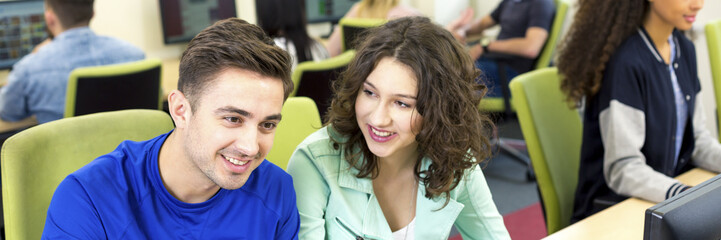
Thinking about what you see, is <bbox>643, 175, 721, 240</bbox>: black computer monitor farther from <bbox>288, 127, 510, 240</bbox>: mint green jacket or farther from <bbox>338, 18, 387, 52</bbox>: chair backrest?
<bbox>338, 18, 387, 52</bbox>: chair backrest

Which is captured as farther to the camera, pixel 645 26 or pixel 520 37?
pixel 520 37

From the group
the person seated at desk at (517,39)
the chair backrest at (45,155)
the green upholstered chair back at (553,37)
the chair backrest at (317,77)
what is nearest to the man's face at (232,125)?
the chair backrest at (45,155)

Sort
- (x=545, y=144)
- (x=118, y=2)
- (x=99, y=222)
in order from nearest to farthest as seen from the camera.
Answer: (x=99, y=222)
(x=545, y=144)
(x=118, y=2)

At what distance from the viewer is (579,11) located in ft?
6.61

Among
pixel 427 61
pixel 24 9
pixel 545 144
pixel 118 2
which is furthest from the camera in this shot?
pixel 118 2

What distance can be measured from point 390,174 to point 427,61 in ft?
0.98

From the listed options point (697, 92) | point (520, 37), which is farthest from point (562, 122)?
point (520, 37)

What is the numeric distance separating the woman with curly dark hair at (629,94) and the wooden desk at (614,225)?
0.39 feet

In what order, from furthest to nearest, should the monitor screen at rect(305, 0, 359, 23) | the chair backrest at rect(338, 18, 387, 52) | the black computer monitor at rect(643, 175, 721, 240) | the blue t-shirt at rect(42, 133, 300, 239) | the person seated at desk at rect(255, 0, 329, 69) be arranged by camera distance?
1. the monitor screen at rect(305, 0, 359, 23)
2. the chair backrest at rect(338, 18, 387, 52)
3. the person seated at desk at rect(255, 0, 329, 69)
4. the blue t-shirt at rect(42, 133, 300, 239)
5. the black computer monitor at rect(643, 175, 721, 240)

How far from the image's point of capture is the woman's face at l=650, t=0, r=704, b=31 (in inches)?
73.7

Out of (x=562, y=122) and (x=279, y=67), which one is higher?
(x=279, y=67)

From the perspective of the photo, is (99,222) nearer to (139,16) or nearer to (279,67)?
(279,67)

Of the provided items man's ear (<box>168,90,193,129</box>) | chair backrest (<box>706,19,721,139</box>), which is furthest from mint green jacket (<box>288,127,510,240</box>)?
chair backrest (<box>706,19,721,139</box>)

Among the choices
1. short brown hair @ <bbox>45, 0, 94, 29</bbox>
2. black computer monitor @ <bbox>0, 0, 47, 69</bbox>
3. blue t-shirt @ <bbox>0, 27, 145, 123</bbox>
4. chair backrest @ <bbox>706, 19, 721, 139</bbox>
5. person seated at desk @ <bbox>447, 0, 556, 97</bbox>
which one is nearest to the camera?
chair backrest @ <bbox>706, 19, 721, 139</bbox>
